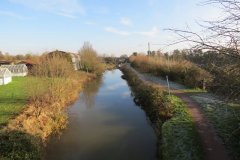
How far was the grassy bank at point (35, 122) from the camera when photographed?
45.9ft

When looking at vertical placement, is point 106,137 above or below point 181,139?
below

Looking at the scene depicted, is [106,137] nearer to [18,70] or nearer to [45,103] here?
[45,103]

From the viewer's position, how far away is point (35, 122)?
18391mm

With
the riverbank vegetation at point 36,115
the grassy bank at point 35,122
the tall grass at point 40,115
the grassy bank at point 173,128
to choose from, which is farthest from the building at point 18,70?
the grassy bank at point 173,128

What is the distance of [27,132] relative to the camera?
16047 millimetres

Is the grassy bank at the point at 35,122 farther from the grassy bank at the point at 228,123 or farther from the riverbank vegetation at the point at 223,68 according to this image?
the riverbank vegetation at the point at 223,68

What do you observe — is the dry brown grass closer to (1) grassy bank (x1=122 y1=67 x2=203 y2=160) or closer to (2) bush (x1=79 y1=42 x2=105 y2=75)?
(1) grassy bank (x1=122 y1=67 x2=203 y2=160)

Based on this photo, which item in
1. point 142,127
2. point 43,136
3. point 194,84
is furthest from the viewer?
point 194,84

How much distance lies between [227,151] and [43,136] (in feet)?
32.6

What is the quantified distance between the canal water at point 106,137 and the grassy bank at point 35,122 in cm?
85

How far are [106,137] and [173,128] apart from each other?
4.27 metres

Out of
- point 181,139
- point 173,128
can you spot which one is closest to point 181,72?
point 173,128

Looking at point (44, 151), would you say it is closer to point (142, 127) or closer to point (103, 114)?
point (142, 127)

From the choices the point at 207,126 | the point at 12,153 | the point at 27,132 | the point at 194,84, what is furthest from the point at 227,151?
the point at 194,84
